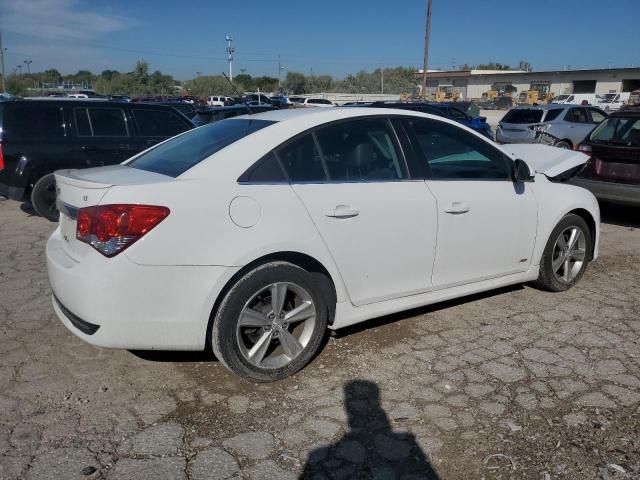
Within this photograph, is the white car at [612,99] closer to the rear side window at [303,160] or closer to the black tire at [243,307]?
the rear side window at [303,160]

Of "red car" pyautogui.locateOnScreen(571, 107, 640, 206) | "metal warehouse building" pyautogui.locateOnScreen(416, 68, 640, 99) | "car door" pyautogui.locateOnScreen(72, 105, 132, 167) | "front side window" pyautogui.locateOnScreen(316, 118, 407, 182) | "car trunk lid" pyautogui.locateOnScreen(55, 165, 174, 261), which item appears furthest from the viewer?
"metal warehouse building" pyautogui.locateOnScreen(416, 68, 640, 99)

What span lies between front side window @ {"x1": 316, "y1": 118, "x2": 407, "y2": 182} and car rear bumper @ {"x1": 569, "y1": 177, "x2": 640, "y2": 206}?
189 inches

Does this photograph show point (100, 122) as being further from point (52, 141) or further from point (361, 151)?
point (361, 151)

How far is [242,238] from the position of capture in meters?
3.08

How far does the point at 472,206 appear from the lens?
13.2 ft

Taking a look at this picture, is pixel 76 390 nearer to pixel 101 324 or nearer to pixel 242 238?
pixel 101 324

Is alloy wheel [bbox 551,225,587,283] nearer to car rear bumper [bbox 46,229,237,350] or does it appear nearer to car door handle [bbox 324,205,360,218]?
→ car door handle [bbox 324,205,360,218]

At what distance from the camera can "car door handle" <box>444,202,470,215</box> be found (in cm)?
390

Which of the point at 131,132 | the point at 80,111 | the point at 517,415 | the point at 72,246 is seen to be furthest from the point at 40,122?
the point at 517,415

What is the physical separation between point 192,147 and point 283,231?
99 cm

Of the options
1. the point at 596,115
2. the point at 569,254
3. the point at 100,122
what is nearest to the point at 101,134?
the point at 100,122

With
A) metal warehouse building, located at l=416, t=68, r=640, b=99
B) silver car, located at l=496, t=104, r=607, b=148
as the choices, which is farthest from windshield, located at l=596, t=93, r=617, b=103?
silver car, located at l=496, t=104, r=607, b=148

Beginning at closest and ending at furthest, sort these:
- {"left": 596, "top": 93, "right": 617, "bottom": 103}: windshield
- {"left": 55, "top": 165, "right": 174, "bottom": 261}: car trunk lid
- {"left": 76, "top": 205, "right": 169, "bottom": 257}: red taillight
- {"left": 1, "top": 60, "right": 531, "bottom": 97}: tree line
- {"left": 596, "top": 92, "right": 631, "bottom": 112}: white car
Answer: {"left": 76, "top": 205, "right": 169, "bottom": 257}: red taillight → {"left": 55, "top": 165, "right": 174, "bottom": 261}: car trunk lid → {"left": 596, "top": 92, "right": 631, "bottom": 112}: white car → {"left": 596, "top": 93, "right": 617, "bottom": 103}: windshield → {"left": 1, "top": 60, "right": 531, "bottom": 97}: tree line

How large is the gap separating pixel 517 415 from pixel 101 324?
2277 millimetres
